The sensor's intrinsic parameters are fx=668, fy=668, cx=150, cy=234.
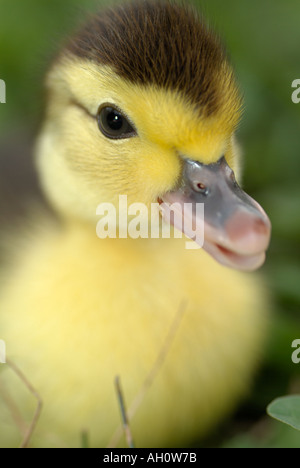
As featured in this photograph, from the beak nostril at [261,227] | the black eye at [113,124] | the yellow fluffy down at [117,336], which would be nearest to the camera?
the beak nostril at [261,227]

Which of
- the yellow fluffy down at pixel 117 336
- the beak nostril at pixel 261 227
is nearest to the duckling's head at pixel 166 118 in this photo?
the beak nostril at pixel 261 227

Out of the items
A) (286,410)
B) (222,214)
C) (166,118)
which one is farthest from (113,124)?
(286,410)

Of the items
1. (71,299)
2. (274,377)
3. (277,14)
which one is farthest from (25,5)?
(274,377)

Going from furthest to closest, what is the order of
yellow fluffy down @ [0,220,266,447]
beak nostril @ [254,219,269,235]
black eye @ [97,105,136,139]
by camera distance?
1. yellow fluffy down @ [0,220,266,447]
2. black eye @ [97,105,136,139]
3. beak nostril @ [254,219,269,235]

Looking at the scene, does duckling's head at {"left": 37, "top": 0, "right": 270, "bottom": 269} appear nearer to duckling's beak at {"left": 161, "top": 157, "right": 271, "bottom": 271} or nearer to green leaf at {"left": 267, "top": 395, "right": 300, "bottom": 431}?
duckling's beak at {"left": 161, "top": 157, "right": 271, "bottom": 271}

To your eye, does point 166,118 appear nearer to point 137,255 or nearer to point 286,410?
point 137,255

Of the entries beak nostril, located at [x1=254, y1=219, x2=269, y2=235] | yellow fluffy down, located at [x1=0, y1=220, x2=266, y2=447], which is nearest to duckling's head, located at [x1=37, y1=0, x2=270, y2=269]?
beak nostril, located at [x1=254, y1=219, x2=269, y2=235]

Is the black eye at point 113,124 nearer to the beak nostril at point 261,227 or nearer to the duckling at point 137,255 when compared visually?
the duckling at point 137,255

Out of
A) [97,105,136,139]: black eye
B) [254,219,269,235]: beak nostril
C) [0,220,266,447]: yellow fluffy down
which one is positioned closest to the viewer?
[254,219,269,235]: beak nostril
